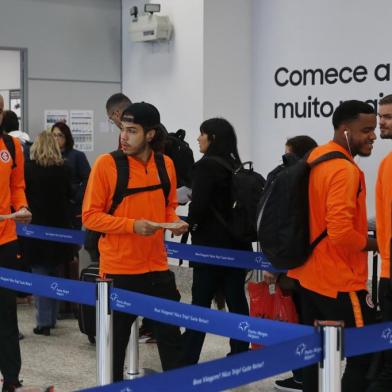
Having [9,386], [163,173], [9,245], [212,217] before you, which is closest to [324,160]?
[163,173]

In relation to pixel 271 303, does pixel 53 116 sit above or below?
above

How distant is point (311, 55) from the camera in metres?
7.95

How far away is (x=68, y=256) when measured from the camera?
23.5ft

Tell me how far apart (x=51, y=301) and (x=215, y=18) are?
323 centimetres

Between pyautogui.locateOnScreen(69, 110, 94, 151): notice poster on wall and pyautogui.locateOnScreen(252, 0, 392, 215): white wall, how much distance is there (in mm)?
1970

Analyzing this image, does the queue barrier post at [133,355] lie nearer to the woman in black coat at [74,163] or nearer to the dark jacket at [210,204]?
the dark jacket at [210,204]

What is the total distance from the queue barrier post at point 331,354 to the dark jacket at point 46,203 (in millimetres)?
4248

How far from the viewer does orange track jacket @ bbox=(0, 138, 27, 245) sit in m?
4.63

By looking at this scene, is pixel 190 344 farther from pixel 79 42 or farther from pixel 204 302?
pixel 79 42

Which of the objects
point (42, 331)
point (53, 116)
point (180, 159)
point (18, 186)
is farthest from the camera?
point (53, 116)

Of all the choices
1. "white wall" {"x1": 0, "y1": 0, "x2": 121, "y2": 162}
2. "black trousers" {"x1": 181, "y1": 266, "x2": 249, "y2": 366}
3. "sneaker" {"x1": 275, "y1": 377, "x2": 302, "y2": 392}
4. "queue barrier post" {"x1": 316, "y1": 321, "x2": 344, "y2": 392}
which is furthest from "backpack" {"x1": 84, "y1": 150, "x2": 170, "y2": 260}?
"white wall" {"x1": 0, "y1": 0, "x2": 121, "y2": 162}

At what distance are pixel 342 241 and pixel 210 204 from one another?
58.8 inches

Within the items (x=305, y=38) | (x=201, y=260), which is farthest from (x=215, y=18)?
(x=201, y=260)

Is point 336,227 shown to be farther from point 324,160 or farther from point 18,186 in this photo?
point 18,186
